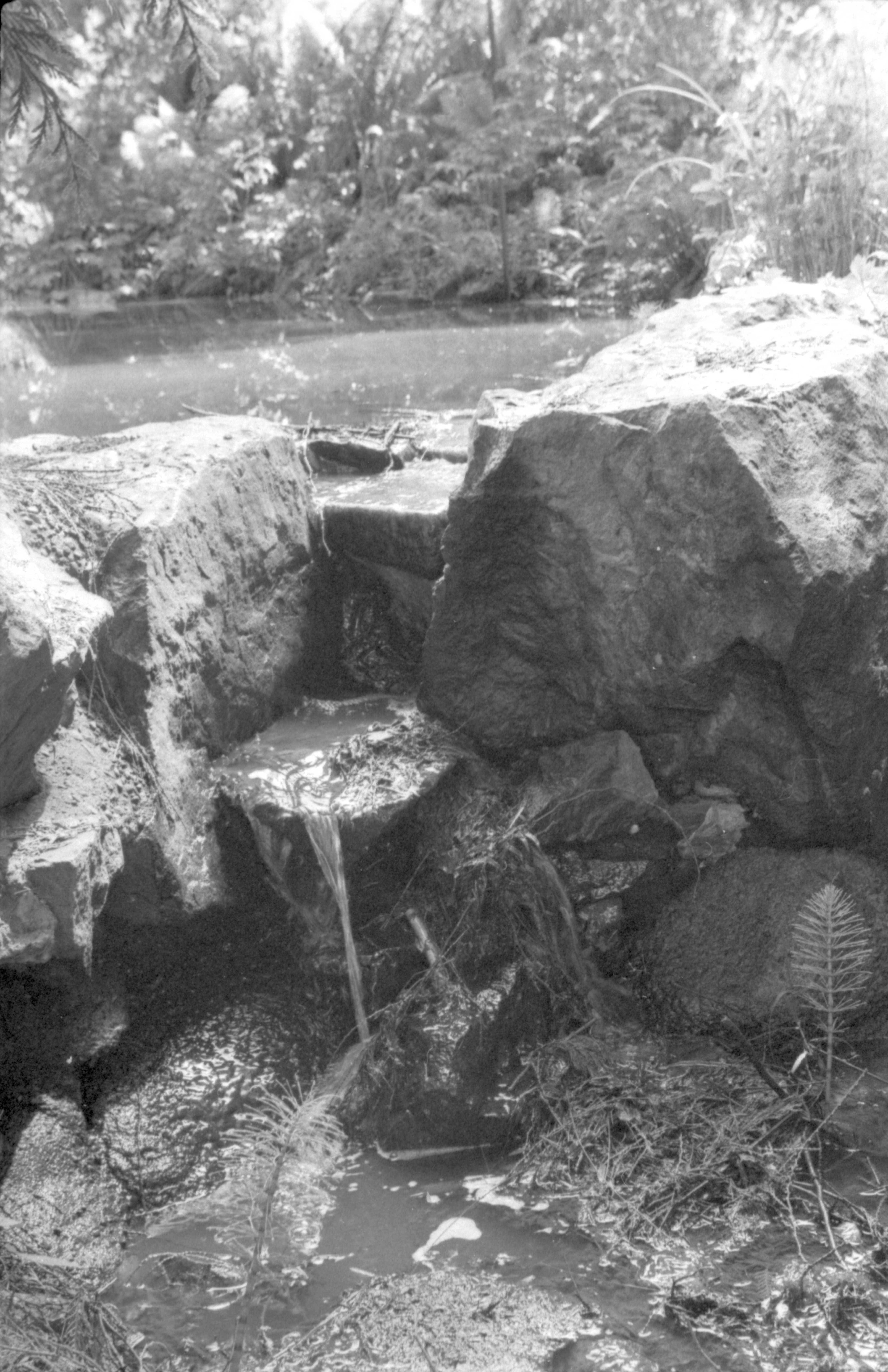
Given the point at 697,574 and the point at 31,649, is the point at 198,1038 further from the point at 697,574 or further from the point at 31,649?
the point at 697,574

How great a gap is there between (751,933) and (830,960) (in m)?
0.62

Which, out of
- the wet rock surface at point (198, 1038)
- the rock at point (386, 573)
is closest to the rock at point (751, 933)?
the wet rock surface at point (198, 1038)

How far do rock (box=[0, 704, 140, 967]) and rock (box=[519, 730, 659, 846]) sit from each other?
117cm

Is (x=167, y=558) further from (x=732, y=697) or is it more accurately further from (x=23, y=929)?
(x=732, y=697)

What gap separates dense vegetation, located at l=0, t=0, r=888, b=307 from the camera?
5957 millimetres

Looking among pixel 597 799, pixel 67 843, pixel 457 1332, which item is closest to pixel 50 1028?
pixel 67 843

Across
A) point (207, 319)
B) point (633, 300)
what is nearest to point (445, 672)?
point (633, 300)

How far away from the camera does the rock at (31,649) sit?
104 inches

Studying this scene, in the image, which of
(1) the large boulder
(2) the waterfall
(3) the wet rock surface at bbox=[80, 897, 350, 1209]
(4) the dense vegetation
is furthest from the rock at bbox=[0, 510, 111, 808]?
(4) the dense vegetation

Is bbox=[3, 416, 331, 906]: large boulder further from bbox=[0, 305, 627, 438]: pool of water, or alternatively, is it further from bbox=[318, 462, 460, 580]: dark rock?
bbox=[0, 305, 627, 438]: pool of water

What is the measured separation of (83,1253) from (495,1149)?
3.36 feet

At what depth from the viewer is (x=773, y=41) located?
320 inches

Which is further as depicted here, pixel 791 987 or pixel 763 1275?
pixel 791 987

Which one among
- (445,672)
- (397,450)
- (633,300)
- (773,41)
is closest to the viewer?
(445,672)
